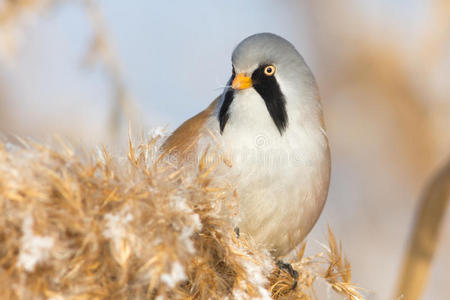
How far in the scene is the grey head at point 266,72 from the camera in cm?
248

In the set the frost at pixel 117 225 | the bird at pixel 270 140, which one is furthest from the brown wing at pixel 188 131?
the frost at pixel 117 225

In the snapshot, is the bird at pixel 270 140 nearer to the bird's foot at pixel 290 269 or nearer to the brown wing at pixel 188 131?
the brown wing at pixel 188 131

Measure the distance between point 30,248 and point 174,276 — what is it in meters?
0.30

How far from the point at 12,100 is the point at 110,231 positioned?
3373mm

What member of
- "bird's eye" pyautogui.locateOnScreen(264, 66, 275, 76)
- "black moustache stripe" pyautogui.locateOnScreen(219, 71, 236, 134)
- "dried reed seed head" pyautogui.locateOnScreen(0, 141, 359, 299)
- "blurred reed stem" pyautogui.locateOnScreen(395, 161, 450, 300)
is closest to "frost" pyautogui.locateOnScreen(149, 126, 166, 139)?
"dried reed seed head" pyautogui.locateOnScreen(0, 141, 359, 299)

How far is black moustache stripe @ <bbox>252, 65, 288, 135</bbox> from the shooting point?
250cm

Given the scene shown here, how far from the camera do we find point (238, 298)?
150 cm

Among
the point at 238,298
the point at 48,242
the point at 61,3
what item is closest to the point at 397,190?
the point at 61,3

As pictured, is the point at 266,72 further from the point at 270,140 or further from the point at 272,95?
the point at 270,140

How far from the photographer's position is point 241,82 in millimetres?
2475

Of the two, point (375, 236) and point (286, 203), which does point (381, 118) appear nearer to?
point (375, 236)

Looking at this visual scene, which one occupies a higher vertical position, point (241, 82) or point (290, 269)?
point (241, 82)

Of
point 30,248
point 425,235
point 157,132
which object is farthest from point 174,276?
point 425,235

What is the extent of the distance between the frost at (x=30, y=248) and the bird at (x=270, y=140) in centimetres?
107
